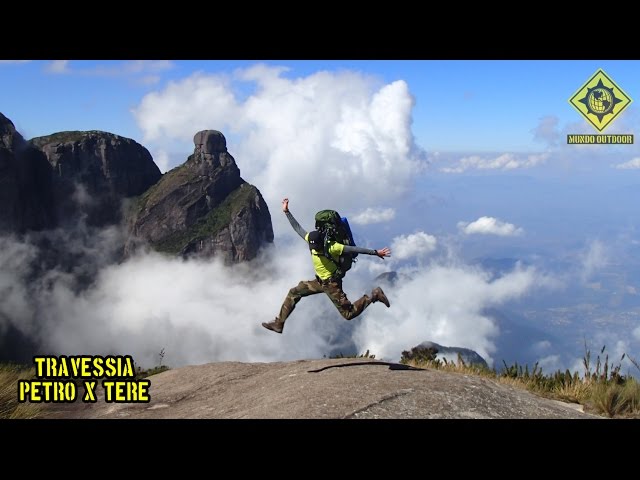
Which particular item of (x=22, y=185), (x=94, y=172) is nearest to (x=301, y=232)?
(x=22, y=185)

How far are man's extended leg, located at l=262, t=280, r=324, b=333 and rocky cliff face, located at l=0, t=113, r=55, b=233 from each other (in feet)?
550

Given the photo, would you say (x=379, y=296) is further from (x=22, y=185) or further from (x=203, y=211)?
(x=203, y=211)

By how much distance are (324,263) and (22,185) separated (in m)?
179

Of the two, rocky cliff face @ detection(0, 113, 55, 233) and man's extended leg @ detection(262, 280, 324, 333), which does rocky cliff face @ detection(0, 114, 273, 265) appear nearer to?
rocky cliff face @ detection(0, 113, 55, 233)

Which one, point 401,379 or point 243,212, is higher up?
point 243,212

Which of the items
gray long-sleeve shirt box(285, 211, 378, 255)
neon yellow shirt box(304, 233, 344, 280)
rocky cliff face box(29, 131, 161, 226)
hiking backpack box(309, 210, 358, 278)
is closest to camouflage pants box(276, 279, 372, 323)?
neon yellow shirt box(304, 233, 344, 280)

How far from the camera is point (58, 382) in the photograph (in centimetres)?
682

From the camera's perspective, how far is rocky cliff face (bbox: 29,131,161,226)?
560ft

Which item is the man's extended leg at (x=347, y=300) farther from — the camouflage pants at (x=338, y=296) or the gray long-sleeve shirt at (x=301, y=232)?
the gray long-sleeve shirt at (x=301, y=232)

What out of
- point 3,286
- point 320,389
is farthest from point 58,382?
point 3,286

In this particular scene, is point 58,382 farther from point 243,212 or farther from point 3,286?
point 243,212
